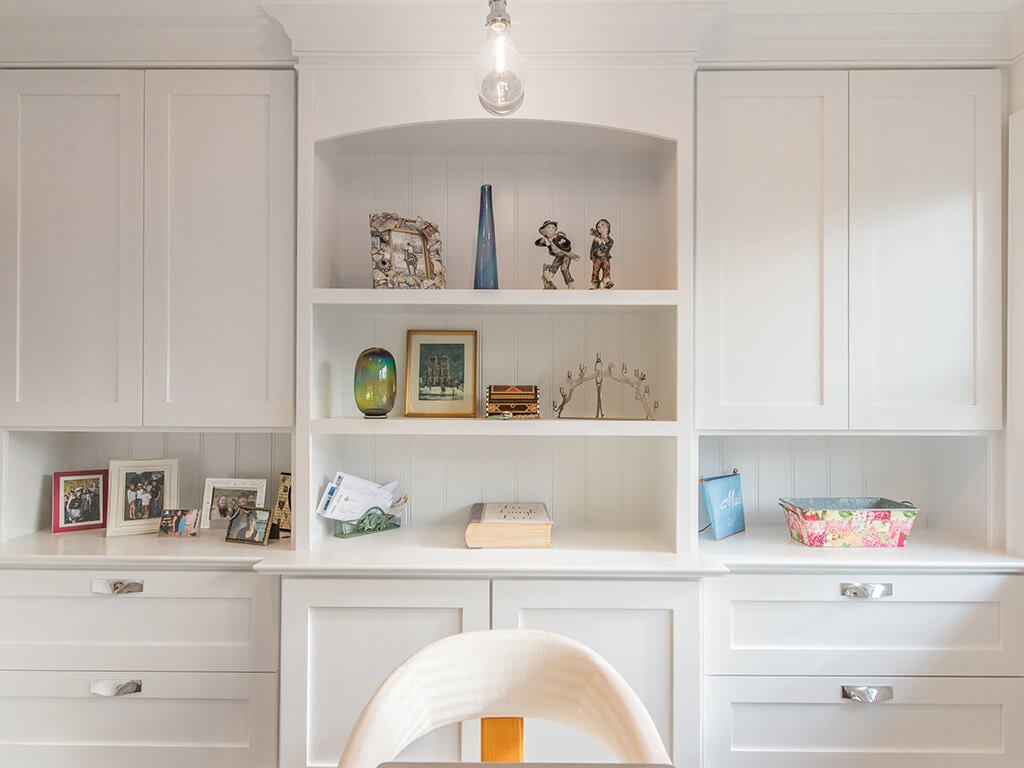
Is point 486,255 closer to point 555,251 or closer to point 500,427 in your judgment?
point 555,251


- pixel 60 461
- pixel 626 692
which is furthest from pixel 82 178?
pixel 626 692

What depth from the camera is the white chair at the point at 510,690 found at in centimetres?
113

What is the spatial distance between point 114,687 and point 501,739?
3.99 ft

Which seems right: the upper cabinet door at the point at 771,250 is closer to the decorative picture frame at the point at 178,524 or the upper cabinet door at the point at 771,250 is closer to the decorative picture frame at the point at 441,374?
the decorative picture frame at the point at 441,374

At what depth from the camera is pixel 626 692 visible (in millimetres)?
1163

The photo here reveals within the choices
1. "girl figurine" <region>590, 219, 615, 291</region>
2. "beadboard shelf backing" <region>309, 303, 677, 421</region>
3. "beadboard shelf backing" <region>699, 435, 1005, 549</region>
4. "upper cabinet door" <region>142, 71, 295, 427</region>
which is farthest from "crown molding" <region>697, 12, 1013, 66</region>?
"upper cabinet door" <region>142, 71, 295, 427</region>

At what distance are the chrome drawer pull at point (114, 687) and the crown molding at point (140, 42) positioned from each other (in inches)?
68.0

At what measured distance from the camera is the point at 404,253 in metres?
2.02

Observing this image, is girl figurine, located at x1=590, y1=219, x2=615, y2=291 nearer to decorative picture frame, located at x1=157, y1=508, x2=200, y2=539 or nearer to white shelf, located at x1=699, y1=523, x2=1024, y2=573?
white shelf, located at x1=699, y1=523, x2=1024, y2=573

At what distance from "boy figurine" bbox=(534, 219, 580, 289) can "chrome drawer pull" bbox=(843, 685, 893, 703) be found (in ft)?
4.46

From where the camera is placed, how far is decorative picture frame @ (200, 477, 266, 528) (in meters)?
2.21

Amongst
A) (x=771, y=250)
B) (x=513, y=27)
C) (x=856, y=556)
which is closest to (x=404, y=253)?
(x=513, y=27)

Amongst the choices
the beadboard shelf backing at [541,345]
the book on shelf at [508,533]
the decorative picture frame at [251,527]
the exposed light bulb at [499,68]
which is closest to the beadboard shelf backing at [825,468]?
the beadboard shelf backing at [541,345]

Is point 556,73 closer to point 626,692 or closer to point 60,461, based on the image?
point 626,692
